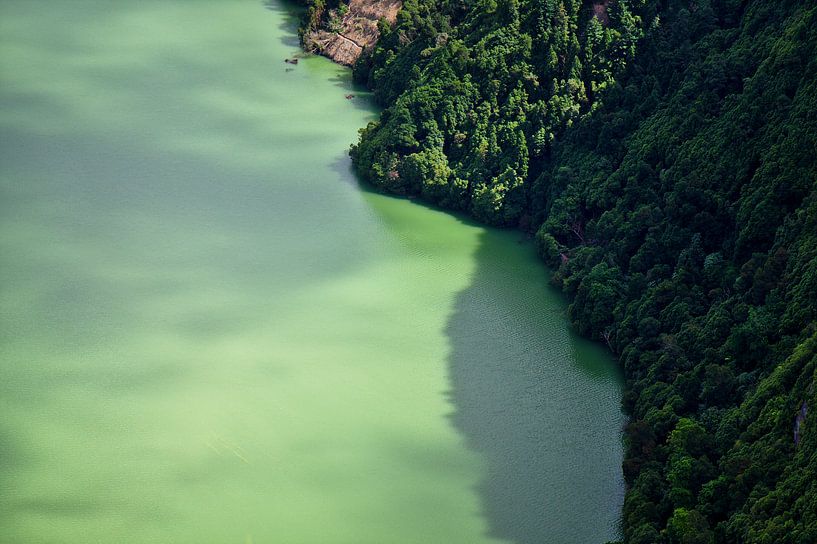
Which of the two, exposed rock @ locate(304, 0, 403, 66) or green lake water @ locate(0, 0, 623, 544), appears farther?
exposed rock @ locate(304, 0, 403, 66)

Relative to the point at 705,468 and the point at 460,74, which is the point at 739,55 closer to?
the point at 460,74

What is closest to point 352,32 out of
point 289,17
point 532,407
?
point 289,17

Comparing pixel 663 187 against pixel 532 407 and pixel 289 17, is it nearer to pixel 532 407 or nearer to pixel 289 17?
pixel 532 407

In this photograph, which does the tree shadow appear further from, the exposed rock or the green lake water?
the exposed rock

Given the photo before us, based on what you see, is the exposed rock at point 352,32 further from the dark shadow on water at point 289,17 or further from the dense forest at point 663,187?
the dense forest at point 663,187

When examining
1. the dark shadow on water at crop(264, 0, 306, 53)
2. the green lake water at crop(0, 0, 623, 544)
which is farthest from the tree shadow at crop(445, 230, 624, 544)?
the dark shadow on water at crop(264, 0, 306, 53)

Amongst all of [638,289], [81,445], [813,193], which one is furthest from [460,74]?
[81,445]

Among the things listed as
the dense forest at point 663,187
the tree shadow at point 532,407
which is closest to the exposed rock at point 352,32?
the dense forest at point 663,187
